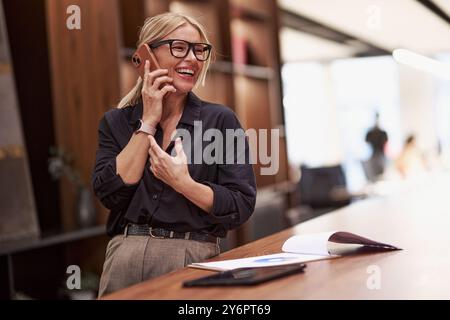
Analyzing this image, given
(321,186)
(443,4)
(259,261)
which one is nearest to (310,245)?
(259,261)

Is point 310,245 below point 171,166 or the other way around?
below

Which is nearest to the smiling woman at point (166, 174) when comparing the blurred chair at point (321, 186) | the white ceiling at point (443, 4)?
the blurred chair at point (321, 186)

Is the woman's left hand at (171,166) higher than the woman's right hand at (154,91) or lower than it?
lower

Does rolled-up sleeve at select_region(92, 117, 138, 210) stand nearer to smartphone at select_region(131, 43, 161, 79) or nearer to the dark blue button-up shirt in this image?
the dark blue button-up shirt

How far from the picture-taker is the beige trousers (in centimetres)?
166

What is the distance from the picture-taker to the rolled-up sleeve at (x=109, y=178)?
5.45 feet

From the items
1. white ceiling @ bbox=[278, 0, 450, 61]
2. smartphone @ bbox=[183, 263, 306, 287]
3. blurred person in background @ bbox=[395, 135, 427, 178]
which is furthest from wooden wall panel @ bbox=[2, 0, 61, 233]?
blurred person in background @ bbox=[395, 135, 427, 178]

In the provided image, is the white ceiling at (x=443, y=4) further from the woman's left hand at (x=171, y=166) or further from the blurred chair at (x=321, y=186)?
the woman's left hand at (x=171, y=166)

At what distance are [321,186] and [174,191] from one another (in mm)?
5085

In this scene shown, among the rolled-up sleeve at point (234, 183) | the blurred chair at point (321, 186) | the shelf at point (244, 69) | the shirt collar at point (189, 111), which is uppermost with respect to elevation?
the shelf at point (244, 69)

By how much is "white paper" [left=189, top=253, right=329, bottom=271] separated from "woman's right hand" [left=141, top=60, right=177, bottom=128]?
0.35m

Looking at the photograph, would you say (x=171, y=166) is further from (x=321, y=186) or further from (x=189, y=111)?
(x=321, y=186)

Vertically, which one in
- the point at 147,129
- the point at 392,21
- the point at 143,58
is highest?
the point at 392,21

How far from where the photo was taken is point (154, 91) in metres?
1.62
